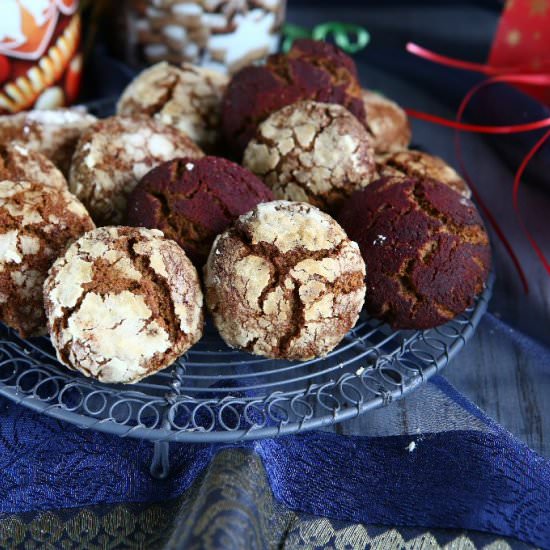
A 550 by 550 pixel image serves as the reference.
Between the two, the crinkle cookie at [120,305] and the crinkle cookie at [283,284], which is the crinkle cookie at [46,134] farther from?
the crinkle cookie at [283,284]

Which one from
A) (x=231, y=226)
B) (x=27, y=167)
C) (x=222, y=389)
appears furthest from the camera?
(x=27, y=167)

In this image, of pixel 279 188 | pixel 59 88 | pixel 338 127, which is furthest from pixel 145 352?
pixel 59 88

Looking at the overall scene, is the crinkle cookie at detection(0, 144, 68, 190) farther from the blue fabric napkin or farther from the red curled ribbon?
the red curled ribbon

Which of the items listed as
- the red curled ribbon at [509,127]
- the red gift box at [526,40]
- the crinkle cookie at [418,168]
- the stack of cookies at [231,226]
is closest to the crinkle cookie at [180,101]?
the stack of cookies at [231,226]

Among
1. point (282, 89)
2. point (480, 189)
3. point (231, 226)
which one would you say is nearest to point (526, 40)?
point (480, 189)

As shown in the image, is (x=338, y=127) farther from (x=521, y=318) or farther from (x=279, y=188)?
(x=521, y=318)

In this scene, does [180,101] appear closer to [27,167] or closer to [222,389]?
[27,167]
